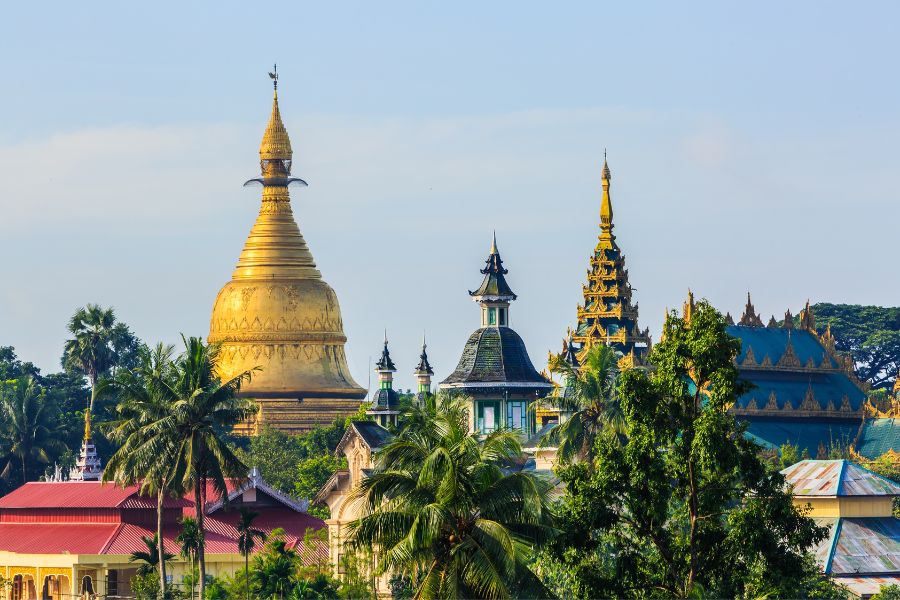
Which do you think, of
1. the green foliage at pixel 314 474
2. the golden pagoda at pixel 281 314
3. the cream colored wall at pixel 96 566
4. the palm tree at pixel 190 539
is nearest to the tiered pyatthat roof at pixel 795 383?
the green foliage at pixel 314 474

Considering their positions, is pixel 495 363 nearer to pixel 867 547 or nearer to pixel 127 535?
pixel 127 535

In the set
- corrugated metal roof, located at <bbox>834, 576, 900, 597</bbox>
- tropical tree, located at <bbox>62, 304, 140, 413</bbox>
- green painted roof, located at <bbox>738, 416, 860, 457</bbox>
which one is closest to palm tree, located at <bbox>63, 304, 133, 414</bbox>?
tropical tree, located at <bbox>62, 304, 140, 413</bbox>

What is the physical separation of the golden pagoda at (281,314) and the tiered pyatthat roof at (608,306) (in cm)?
1978

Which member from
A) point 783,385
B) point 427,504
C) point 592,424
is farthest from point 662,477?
point 783,385

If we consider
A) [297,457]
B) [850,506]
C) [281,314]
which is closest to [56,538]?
[850,506]

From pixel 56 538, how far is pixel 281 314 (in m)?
59.8

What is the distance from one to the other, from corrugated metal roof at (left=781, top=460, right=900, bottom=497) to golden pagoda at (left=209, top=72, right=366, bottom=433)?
2912 inches

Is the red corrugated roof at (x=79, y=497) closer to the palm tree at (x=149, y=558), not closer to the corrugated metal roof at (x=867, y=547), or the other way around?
the palm tree at (x=149, y=558)

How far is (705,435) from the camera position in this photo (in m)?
47.9

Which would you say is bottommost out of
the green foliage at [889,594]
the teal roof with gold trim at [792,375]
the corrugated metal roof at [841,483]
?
the green foliage at [889,594]

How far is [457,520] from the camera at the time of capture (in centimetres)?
4947

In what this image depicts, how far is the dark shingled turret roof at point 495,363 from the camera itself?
106562mm

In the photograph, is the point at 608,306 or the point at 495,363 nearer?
the point at 495,363

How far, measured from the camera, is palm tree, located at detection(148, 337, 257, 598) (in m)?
82.2
